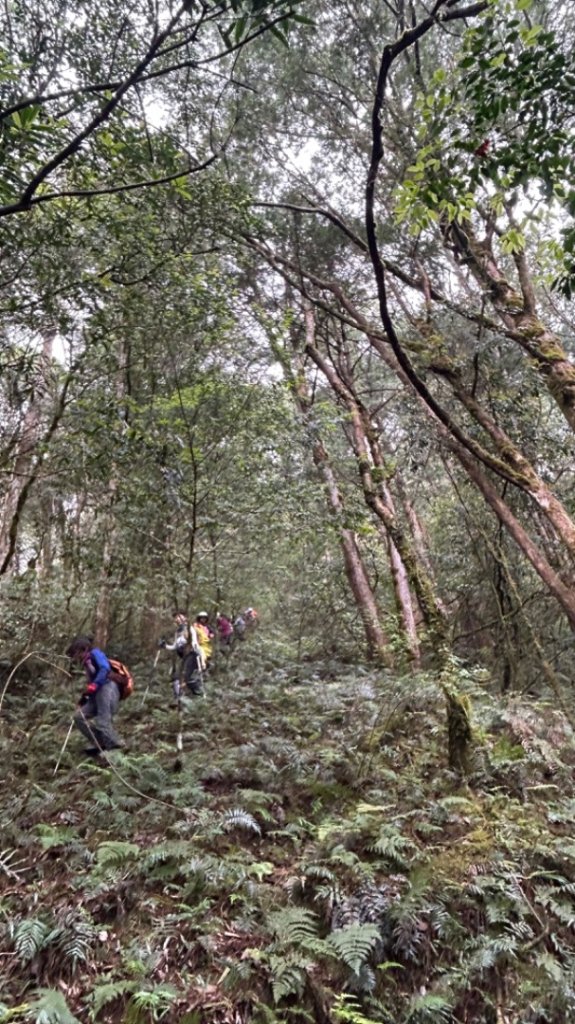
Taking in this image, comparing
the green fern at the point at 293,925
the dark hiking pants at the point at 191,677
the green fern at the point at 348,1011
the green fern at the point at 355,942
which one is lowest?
the green fern at the point at 348,1011

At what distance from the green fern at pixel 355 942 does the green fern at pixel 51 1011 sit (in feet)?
5.85

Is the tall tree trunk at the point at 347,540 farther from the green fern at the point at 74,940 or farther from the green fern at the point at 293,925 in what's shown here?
the green fern at the point at 74,940

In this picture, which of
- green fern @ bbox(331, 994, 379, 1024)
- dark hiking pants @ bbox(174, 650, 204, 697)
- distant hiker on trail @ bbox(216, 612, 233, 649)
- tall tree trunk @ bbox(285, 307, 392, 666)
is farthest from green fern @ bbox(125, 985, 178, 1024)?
distant hiker on trail @ bbox(216, 612, 233, 649)

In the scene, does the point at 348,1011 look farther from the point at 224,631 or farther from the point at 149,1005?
the point at 224,631

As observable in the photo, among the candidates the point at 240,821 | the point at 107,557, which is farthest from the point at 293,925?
the point at 107,557

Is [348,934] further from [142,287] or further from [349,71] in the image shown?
[349,71]

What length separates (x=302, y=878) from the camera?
488 cm

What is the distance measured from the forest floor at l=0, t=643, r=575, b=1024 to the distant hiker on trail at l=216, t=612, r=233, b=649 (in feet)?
28.6

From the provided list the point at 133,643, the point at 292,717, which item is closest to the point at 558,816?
the point at 292,717

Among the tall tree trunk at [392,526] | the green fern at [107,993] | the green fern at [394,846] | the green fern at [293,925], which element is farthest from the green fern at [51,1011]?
the tall tree trunk at [392,526]

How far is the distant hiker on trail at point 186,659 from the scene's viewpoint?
9031mm

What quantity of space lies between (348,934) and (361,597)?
8.52 m

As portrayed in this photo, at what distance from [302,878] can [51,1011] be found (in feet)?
6.91

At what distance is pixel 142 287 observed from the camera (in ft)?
23.3
